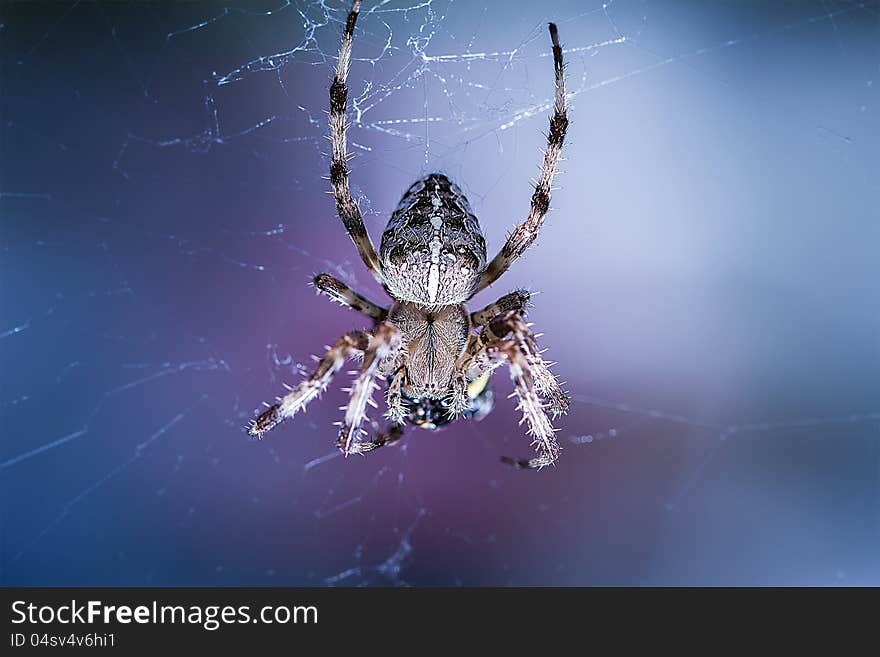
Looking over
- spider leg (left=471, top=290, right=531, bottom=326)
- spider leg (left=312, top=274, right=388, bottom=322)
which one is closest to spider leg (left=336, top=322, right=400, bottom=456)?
spider leg (left=312, top=274, right=388, bottom=322)

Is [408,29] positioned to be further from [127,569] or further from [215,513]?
[127,569]

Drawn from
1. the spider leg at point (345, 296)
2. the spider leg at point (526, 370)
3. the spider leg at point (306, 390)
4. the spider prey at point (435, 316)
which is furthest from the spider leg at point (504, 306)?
the spider leg at point (306, 390)

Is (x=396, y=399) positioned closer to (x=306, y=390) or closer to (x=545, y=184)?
(x=306, y=390)

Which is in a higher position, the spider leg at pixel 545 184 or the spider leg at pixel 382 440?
the spider leg at pixel 545 184

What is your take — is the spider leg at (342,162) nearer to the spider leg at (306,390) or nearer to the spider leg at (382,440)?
the spider leg at (306,390)

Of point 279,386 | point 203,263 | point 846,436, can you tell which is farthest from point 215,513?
point 846,436

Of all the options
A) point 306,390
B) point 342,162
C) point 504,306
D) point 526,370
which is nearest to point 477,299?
point 504,306

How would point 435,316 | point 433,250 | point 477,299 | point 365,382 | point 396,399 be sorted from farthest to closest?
point 477,299, point 435,316, point 396,399, point 433,250, point 365,382
